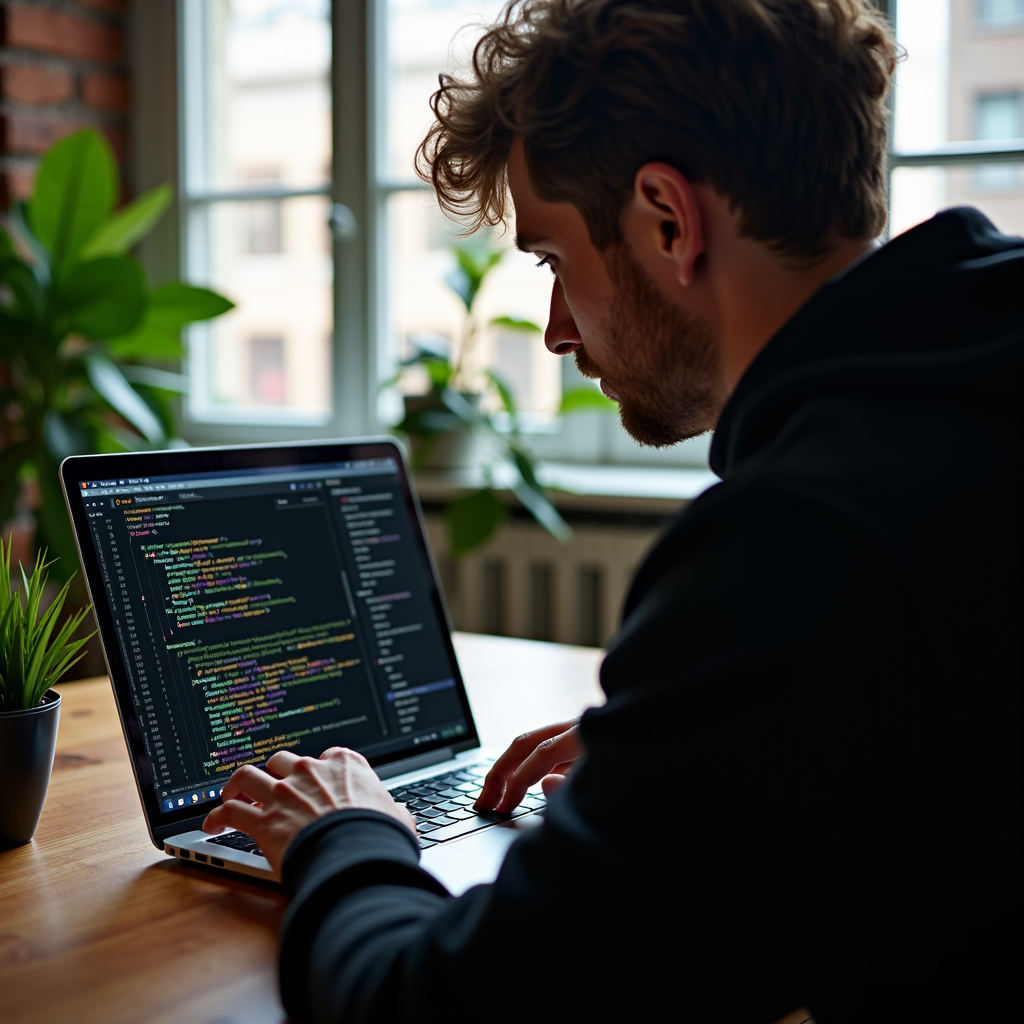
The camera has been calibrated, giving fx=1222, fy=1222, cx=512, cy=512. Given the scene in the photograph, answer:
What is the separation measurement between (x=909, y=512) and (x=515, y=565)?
6.39 ft

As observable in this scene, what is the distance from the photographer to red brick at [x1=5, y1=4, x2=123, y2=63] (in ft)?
8.70

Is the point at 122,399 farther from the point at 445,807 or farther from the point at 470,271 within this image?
the point at 445,807

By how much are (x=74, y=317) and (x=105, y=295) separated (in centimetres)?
9

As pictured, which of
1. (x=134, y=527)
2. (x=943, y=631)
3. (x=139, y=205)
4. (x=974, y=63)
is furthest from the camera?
(x=139, y=205)

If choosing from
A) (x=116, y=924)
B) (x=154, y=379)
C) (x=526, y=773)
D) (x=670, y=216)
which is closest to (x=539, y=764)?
(x=526, y=773)

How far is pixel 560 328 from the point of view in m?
1.01

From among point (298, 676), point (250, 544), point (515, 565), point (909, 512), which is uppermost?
point (909, 512)

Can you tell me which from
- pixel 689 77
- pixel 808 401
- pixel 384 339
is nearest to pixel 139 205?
pixel 384 339

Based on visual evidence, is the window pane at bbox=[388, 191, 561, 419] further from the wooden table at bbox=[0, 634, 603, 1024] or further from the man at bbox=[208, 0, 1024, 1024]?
the man at bbox=[208, 0, 1024, 1024]

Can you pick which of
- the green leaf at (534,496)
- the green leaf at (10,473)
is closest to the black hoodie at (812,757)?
the green leaf at (534,496)

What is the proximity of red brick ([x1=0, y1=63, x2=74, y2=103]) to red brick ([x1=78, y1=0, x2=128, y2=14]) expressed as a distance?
19 centimetres

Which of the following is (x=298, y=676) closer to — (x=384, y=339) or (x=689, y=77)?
(x=689, y=77)

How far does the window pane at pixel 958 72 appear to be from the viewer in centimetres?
214

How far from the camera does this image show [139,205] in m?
2.47
